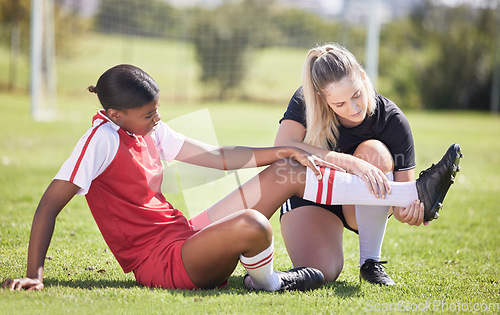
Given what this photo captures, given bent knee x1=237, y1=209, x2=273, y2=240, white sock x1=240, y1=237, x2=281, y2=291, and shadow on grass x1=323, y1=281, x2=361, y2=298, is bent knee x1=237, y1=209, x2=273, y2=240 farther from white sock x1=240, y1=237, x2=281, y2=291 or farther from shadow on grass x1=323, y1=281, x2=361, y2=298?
shadow on grass x1=323, y1=281, x2=361, y2=298

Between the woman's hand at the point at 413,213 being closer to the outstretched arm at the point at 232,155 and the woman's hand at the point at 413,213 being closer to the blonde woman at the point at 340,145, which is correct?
the blonde woman at the point at 340,145

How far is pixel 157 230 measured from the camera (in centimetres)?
294

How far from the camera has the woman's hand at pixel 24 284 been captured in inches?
104

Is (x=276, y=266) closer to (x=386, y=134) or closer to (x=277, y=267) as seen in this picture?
(x=277, y=267)

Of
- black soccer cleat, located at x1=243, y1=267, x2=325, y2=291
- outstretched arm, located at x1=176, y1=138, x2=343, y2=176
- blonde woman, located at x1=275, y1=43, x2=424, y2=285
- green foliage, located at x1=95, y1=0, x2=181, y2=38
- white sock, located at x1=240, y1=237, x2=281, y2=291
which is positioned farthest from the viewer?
green foliage, located at x1=95, y1=0, x2=181, y2=38

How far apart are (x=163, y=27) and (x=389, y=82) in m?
10.2

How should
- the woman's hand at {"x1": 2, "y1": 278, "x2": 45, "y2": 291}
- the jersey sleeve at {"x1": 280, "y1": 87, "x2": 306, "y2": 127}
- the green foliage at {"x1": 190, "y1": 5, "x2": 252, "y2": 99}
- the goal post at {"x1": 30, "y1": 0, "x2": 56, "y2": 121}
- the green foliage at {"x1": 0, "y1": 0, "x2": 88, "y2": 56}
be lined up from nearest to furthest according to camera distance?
the woman's hand at {"x1": 2, "y1": 278, "x2": 45, "y2": 291} < the jersey sleeve at {"x1": 280, "y1": 87, "x2": 306, "y2": 127} < the goal post at {"x1": 30, "y1": 0, "x2": 56, "y2": 121} < the green foliage at {"x1": 0, "y1": 0, "x2": 88, "y2": 56} < the green foliage at {"x1": 190, "y1": 5, "x2": 252, "y2": 99}

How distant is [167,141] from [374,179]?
1.13 m

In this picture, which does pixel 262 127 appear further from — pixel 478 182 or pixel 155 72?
pixel 155 72

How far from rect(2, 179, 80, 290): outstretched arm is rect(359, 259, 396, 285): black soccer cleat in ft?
5.51

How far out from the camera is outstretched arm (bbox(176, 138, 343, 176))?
3.24 metres

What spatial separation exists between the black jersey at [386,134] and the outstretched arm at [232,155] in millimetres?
496

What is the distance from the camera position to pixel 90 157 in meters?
2.72

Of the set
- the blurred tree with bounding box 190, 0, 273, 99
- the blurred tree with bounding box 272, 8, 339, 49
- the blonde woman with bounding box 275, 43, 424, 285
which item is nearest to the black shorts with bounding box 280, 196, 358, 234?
the blonde woman with bounding box 275, 43, 424, 285
